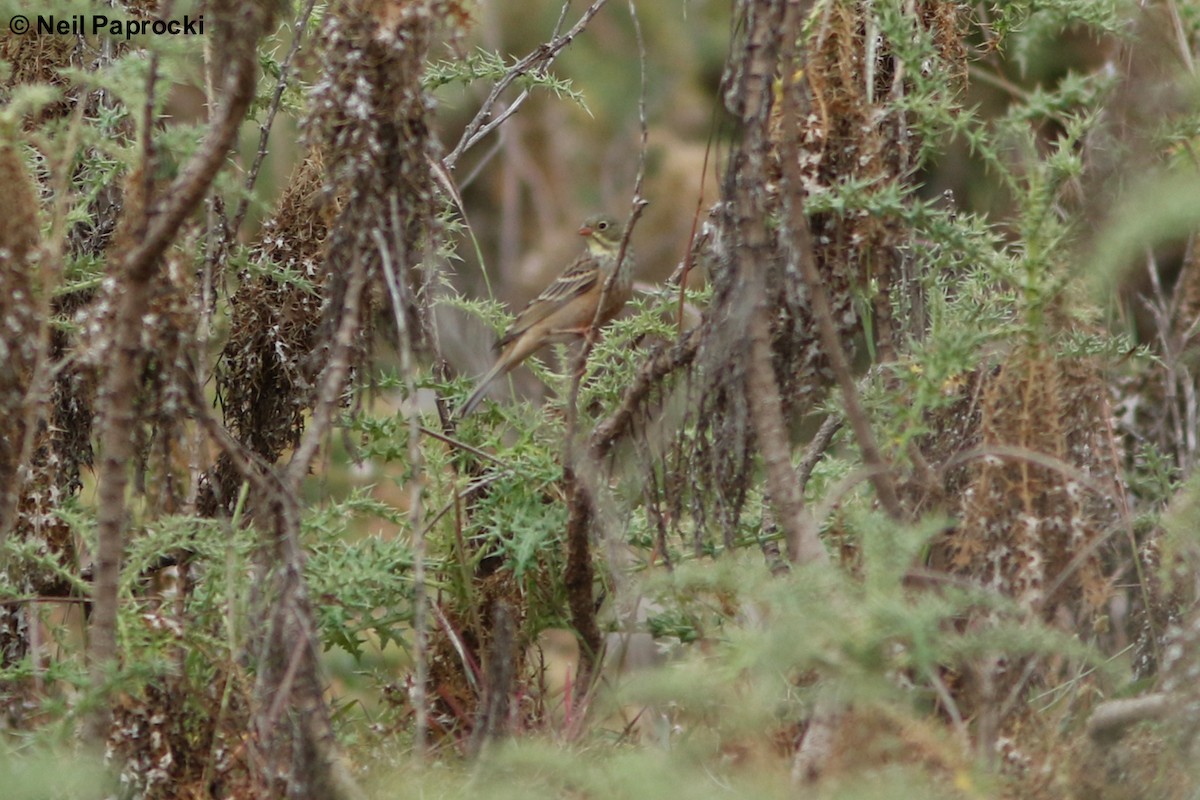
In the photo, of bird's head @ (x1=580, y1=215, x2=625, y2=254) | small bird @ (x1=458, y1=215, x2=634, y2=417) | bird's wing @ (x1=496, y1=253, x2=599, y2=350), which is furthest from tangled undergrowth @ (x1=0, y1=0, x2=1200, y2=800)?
bird's head @ (x1=580, y1=215, x2=625, y2=254)

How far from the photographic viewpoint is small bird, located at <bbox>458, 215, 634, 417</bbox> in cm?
543

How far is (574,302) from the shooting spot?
6508 millimetres

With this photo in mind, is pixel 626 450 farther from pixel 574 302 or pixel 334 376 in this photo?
pixel 574 302

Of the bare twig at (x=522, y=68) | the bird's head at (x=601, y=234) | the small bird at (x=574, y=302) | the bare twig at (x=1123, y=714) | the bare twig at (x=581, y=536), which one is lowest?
the bare twig at (x=1123, y=714)

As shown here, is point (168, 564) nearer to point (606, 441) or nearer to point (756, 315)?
point (606, 441)

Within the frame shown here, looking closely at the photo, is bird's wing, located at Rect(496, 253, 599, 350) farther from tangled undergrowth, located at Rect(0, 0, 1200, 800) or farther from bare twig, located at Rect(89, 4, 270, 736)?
bare twig, located at Rect(89, 4, 270, 736)

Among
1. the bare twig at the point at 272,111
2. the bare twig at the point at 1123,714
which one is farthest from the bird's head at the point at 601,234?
the bare twig at the point at 1123,714

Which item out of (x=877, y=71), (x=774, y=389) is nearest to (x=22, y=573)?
(x=774, y=389)

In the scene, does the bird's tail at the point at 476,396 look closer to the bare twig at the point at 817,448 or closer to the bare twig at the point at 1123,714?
the bare twig at the point at 817,448

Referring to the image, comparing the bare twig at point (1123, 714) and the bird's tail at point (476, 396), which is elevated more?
the bird's tail at point (476, 396)

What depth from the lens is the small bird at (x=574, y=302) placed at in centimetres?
543

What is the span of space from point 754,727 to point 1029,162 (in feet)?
4.73

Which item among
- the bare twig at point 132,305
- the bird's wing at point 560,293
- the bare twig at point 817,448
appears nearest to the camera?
the bare twig at point 132,305

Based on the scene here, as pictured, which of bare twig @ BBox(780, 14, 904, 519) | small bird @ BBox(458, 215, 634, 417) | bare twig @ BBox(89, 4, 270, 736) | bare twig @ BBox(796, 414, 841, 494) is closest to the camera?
bare twig @ BBox(89, 4, 270, 736)
